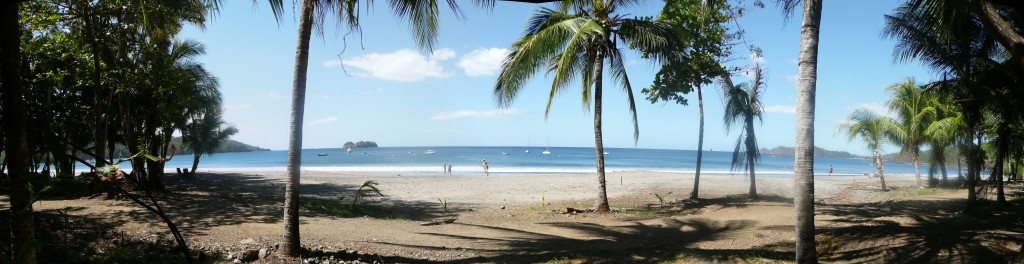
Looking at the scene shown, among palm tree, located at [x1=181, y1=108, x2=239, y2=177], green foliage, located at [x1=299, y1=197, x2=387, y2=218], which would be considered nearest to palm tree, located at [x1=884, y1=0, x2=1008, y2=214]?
green foliage, located at [x1=299, y1=197, x2=387, y2=218]

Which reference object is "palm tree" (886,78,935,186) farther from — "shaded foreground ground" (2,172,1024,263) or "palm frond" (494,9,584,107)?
"palm frond" (494,9,584,107)

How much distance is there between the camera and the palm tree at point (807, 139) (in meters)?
5.02

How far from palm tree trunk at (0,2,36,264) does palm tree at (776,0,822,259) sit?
547 cm

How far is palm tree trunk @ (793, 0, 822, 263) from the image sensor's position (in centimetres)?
502

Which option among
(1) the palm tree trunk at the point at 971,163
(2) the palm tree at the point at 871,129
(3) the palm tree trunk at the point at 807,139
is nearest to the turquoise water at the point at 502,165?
(2) the palm tree at the point at 871,129

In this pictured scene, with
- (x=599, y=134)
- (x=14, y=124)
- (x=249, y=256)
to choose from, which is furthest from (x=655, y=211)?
(x=14, y=124)

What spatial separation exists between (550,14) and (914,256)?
28.9 feet

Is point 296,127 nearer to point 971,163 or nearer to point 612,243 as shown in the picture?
point 612,243

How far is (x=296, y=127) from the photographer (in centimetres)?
662

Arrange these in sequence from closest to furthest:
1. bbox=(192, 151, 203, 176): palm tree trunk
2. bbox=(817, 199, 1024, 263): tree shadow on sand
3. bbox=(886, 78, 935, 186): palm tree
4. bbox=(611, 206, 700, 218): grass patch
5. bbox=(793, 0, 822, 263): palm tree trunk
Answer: bbox=(793, 0, 822, 263): palm tree trunk → bbox=(817, 199, 1024, 263): tree shadow on sand → bbox=(611, 206, 700, 218): grass patch → bbox=(886, 78, 935, 186): palm tree → bbox=(192, 151, 203, 176): palm tree trunk

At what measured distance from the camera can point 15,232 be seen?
1.92 metres

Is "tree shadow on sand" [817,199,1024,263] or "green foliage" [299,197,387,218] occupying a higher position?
"tree shadow on sand" [817,199,1024,263]

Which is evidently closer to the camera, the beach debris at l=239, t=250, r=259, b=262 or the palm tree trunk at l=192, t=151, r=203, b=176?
the beach debris at l=239, t=250, r=259, b=262

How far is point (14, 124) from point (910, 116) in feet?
94.3
